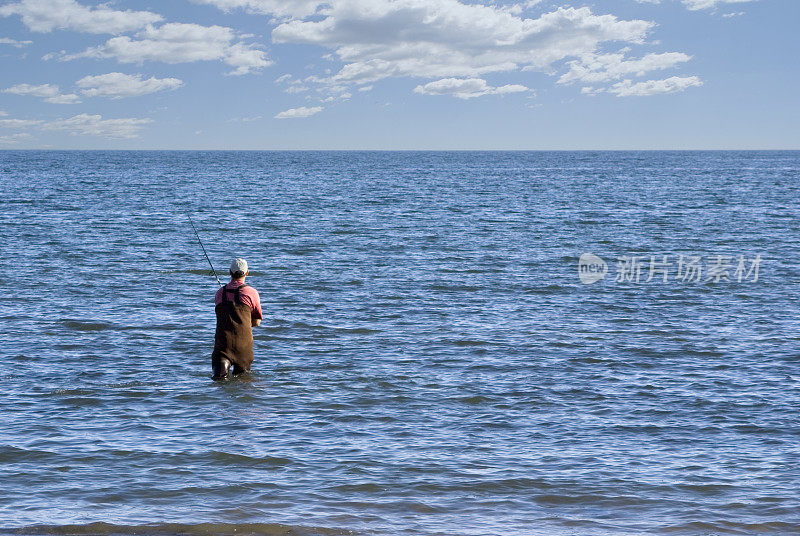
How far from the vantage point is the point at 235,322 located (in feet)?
41.9

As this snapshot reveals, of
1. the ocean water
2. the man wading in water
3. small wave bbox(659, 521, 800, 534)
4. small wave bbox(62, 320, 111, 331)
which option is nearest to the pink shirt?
the man wading in water

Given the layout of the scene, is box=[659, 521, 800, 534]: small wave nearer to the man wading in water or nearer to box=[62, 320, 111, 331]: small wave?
the man wading in water

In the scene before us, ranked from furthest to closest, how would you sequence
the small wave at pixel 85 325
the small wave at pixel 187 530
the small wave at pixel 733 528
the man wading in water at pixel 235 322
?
the small wave at pixel 85 325, the man wading in water at pixel 235 322, the small wave at pixel 733 528, the small wave at pixel 187 530

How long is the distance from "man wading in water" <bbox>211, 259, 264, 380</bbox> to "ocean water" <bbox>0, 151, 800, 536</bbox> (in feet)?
0.99

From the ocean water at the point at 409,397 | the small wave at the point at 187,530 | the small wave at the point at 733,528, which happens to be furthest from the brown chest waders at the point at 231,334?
the small wave at the point at 733,528

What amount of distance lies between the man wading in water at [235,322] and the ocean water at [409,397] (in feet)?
0.99

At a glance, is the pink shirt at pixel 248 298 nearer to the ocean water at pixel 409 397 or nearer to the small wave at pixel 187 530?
the ocean water at pixel 409 397

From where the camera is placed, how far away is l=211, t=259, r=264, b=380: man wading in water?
41.5ft

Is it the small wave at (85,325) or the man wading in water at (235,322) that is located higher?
the man wading in water at (235,322)

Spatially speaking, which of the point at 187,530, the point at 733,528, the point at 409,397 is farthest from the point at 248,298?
the point at 733,528

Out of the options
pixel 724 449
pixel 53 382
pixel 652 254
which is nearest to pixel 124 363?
pixel 53 382

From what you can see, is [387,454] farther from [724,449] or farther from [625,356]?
[625,356]

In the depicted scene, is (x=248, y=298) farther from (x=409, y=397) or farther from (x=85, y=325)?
(x=85, y=325)

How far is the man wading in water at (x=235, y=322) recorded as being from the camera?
12.7 meters
